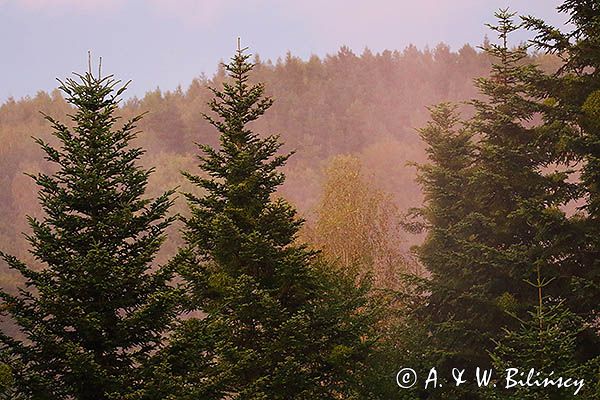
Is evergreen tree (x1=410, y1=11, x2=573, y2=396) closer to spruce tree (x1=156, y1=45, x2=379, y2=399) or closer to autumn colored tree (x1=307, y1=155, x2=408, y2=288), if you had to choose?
spruce tree (x1=156, y1=45, x2=379, y2=399)

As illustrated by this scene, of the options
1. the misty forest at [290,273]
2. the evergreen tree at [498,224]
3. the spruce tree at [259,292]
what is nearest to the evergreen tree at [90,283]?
the misty forest at [290,273]

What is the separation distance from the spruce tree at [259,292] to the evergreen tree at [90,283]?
1845 millimetres

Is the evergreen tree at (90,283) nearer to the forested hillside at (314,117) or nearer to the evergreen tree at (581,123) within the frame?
the evergreen tree at (581,123)

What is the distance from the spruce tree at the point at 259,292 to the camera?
15.9 metres

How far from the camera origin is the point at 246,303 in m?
15.9

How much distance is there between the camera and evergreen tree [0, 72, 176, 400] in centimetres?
1295

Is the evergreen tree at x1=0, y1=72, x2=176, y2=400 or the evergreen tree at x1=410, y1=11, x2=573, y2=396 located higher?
the evergreen tree at x1=410, y1=11, x2=573, y2=396

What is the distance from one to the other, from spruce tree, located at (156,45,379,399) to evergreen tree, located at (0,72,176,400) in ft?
6.05

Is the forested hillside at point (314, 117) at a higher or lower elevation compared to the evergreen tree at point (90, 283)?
higher

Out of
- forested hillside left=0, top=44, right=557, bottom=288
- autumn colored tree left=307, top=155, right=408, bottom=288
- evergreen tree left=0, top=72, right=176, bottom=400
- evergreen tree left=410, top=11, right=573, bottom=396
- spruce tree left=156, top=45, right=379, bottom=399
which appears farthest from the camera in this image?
forested hillside left=0, top=44, right=557, bottom=288

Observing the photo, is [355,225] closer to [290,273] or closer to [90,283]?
[290,273]

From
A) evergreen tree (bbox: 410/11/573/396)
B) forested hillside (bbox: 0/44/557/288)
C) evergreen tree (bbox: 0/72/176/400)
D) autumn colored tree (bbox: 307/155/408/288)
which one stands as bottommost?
evergreen tree (bbox: 0/72/176/400)

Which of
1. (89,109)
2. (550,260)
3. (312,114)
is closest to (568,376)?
(550,260)

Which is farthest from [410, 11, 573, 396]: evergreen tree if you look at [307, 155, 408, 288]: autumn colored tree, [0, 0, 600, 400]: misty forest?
[307, 155, 408, 288]: autumn colored tree
